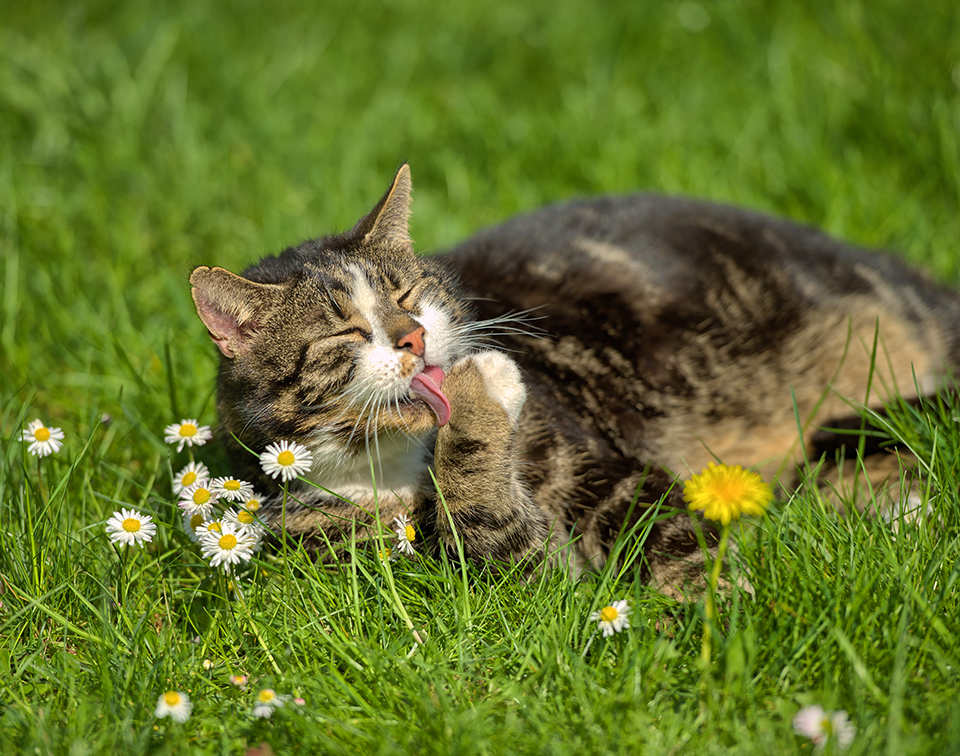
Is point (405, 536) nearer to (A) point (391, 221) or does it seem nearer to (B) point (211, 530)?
(B) point (211, 530)

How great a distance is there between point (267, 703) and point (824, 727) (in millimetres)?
939

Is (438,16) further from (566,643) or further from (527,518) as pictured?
(566,643)

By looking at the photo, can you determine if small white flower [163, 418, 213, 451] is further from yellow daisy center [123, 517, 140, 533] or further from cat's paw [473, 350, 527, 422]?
cat's paw [473, 350, 527, 422]

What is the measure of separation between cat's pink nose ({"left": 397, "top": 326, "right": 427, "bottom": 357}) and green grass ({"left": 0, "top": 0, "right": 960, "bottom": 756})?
48cm

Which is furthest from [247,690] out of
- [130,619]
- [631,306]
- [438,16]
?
[438,16]

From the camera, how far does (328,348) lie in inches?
71.2

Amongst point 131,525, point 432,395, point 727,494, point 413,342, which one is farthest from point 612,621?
point 131,525

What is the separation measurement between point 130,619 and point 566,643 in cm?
94

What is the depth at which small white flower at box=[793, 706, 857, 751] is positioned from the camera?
125 centimetres

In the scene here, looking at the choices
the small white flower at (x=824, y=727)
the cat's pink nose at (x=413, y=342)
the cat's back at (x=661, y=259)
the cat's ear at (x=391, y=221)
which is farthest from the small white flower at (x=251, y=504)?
the small white flower at (x=824, y=727)

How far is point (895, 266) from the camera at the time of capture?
2707 millimetres

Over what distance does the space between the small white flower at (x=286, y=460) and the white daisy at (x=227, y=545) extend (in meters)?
0.15

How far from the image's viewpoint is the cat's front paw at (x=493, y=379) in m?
1.75

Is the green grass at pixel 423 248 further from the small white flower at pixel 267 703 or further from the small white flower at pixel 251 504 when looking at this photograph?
the small white flower at pixel 251 504
